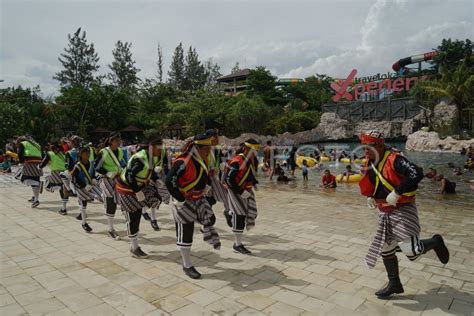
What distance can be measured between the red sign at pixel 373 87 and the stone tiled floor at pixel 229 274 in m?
43.5

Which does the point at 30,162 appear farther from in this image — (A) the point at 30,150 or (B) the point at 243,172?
(B) the point at 243,172

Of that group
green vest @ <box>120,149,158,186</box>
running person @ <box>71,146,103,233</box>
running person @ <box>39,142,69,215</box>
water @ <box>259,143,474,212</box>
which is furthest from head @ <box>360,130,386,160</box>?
running person @ <box>39,142,69,215</box>

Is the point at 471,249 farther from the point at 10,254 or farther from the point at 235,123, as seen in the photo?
the point at 235,123

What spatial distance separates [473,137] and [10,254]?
37991 millimetres

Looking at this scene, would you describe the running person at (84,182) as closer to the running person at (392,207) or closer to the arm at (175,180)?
the arm at (175,180)

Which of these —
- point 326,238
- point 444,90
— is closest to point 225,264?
point 326,238

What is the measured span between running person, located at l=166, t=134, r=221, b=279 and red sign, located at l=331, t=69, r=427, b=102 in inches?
1856

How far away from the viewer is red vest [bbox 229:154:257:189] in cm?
574

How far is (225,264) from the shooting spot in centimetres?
525

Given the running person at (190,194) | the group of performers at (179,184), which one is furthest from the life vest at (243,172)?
the running person at (190,194)

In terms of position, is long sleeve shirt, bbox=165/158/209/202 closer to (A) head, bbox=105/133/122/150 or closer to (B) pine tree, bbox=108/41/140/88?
(A) head, bbox=105/133/122/150

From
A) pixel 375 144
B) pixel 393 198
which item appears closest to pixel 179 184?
pixel 375 144

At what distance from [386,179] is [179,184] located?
2.68 metres

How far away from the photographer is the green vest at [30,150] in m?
9.49
